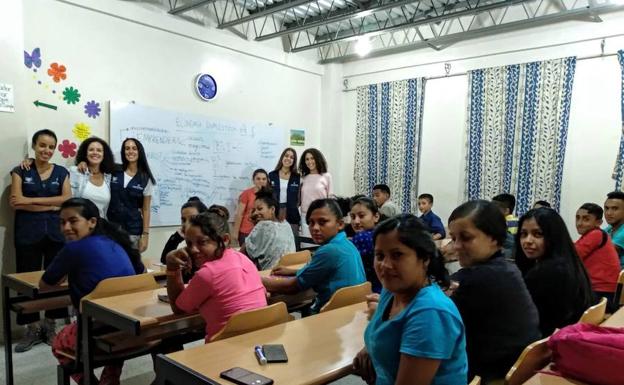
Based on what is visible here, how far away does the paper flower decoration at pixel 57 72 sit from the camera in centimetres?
437

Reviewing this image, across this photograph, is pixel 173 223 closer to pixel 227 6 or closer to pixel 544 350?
pixel 227 6

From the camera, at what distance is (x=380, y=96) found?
6941 mm

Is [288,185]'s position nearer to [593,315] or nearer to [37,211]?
[37,211]

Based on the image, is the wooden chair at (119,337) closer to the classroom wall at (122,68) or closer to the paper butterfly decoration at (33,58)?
the classroom wall at (122,68)

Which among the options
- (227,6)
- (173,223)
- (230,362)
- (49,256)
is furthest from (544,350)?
(227,6)

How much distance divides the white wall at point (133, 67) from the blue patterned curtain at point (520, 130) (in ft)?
8.54

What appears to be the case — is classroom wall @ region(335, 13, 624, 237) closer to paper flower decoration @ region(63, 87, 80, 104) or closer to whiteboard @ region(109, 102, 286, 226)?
whiteboard @ region(109, 102, 286, 226)

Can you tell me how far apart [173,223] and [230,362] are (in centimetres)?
408

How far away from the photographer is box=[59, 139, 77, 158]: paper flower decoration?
445 centimetres

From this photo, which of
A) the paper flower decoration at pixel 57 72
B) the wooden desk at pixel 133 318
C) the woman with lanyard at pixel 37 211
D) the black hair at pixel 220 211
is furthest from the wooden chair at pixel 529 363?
the paper flower decoration at pixel 57 72

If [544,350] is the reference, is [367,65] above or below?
above

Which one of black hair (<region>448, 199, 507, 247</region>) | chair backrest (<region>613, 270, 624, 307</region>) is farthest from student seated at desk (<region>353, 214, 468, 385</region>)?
chair backrest (<region>613, 270, 624, 307</region>)

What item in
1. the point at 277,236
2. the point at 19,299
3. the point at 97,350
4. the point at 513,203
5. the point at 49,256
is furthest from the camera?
the point at 513,203

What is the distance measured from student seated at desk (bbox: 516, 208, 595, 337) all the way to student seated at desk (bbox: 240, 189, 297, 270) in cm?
176
